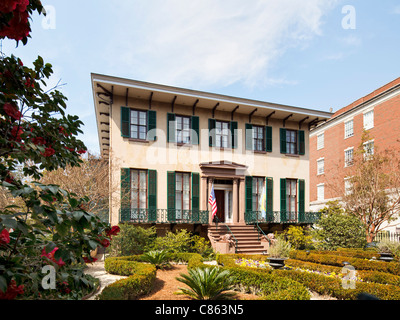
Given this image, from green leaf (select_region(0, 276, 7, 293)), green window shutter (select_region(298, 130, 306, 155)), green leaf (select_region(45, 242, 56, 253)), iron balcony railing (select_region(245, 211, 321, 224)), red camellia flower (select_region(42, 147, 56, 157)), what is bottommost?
iron balcony railing (select_region(245, 211, 321, 224))

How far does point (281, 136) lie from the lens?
59.1 feet

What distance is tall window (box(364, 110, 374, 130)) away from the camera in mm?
24656

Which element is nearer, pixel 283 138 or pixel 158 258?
pixel 158 258

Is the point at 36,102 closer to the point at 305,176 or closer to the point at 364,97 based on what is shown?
the point at 305,176


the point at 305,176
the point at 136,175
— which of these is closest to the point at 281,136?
the point at 305,176

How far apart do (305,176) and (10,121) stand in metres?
17.9

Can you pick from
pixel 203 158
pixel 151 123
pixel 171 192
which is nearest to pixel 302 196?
pixel 203 158

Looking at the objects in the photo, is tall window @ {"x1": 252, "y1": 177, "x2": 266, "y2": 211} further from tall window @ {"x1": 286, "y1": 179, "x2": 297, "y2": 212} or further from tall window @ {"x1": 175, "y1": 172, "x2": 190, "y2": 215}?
tall window @ {"x1": 175, "y1": 172, "x2": 190, "y2": 215}

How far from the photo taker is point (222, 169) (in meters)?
16.0

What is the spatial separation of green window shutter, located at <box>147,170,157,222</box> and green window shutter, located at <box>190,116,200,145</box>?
3038 millimetres

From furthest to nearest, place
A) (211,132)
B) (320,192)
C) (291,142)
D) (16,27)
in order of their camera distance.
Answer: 1. (320,192)
2. (291,142)
3. (211,132)
4. (16,27)

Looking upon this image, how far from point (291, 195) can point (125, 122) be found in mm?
11857

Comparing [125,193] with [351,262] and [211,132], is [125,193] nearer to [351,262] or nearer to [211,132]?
[211,132]

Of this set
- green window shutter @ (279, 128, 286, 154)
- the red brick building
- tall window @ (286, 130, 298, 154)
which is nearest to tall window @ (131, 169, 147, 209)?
green window shutter @ (279, 128, 286, 154)
